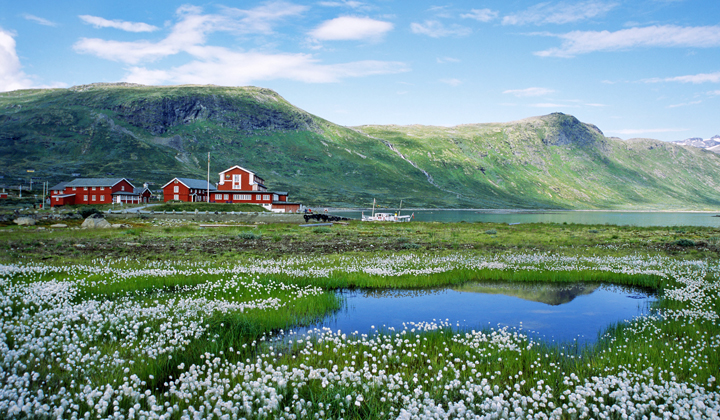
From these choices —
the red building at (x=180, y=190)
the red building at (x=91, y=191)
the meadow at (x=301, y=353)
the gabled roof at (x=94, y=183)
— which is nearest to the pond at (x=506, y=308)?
the meadow at (x=301, y=353)

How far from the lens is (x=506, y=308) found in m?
16.7

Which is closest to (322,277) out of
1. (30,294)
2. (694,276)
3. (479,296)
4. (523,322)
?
(479,296)

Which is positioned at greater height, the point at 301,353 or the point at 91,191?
the point at 91,191

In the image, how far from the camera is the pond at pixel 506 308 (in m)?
13.8

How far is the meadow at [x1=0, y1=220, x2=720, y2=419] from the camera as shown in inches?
268

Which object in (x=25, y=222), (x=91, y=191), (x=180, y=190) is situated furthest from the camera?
(x=91, y=191)

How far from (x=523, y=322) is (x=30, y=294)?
16840mm

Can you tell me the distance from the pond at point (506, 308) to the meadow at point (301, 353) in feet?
2.78

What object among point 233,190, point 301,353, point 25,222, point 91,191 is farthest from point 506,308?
point 91,191

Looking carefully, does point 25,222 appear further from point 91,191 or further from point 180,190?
point 91,191

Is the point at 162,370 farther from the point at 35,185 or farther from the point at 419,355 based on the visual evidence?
the point at 35,185

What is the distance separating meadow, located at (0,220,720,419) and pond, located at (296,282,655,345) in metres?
0.85

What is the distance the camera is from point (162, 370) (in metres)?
8.37

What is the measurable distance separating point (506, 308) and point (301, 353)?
1044 cm
